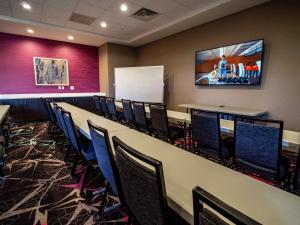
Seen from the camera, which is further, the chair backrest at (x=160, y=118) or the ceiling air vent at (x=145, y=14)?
the ceiling air vent at (x=145, y=14)

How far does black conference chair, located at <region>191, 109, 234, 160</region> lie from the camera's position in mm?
1910

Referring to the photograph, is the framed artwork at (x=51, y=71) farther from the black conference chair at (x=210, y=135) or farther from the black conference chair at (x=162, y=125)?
the black conference chair at (x=210, y=135)

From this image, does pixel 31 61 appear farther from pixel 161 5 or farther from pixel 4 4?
pixel 161 5

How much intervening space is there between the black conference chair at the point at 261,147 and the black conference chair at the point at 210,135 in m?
0.25

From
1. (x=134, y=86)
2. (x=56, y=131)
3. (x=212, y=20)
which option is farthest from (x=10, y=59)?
(x=212, y=20)

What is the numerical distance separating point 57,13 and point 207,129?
447 centimetres

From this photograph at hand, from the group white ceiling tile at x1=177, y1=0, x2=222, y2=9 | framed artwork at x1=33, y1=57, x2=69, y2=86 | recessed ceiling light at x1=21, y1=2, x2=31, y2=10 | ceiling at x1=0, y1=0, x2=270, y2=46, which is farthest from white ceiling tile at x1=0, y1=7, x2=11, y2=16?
white ceiling tile at x1=177, y1=0, x2=222, y2=9

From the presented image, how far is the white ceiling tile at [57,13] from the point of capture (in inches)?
158

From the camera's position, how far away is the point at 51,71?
632 centimetres

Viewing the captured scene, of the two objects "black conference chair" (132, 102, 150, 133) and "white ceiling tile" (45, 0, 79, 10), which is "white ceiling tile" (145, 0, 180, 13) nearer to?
"white ceiling tile" (45, 0, 79, 10)

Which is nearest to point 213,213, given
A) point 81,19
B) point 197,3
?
point 197,3

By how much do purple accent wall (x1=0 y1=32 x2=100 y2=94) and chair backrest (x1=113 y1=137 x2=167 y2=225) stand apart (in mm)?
6596

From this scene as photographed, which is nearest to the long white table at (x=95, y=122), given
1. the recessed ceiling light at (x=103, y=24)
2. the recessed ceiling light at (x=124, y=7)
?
the recessed ceiling light at (x=124, y=7)

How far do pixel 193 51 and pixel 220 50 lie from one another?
0.91 m
